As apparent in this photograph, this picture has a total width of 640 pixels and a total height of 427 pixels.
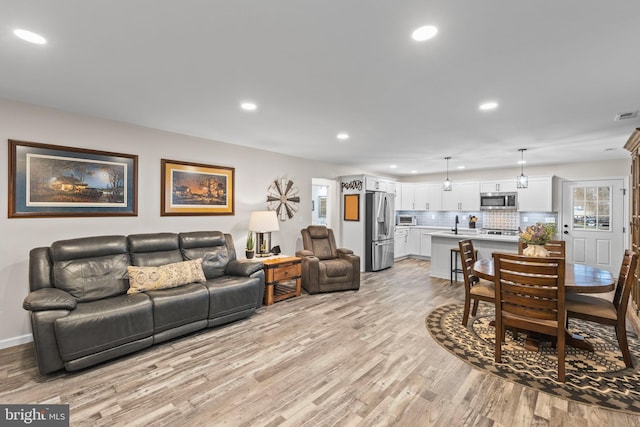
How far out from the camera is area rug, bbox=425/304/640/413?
7.29 feet

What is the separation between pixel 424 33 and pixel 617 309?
2.90m

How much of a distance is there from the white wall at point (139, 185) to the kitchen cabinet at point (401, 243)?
320cm

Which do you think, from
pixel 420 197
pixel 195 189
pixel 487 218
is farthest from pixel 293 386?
pixel 420 197

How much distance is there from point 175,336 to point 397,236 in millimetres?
6075

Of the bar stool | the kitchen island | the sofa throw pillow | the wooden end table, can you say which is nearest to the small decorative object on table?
the kitchen island

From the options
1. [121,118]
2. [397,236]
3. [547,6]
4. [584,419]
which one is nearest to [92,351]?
[121,118]

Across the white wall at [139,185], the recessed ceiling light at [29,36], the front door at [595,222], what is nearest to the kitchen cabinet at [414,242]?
the front door at [595,222]

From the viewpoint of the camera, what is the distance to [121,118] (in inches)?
137

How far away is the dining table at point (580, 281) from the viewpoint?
2.47 meters

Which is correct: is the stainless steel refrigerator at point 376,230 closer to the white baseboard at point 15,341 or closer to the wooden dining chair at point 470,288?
the wooden dining chair at point 470,288

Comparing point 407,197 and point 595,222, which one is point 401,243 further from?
point 595,222

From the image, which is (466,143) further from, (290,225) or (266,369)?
(266,369)

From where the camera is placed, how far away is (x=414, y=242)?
8.37 m

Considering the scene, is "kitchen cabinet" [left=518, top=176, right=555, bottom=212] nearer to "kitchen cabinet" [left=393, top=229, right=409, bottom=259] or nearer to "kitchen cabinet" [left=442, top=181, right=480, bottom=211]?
"kitchen cabinet" [left=442, top=181, right=480, bottom=211]
